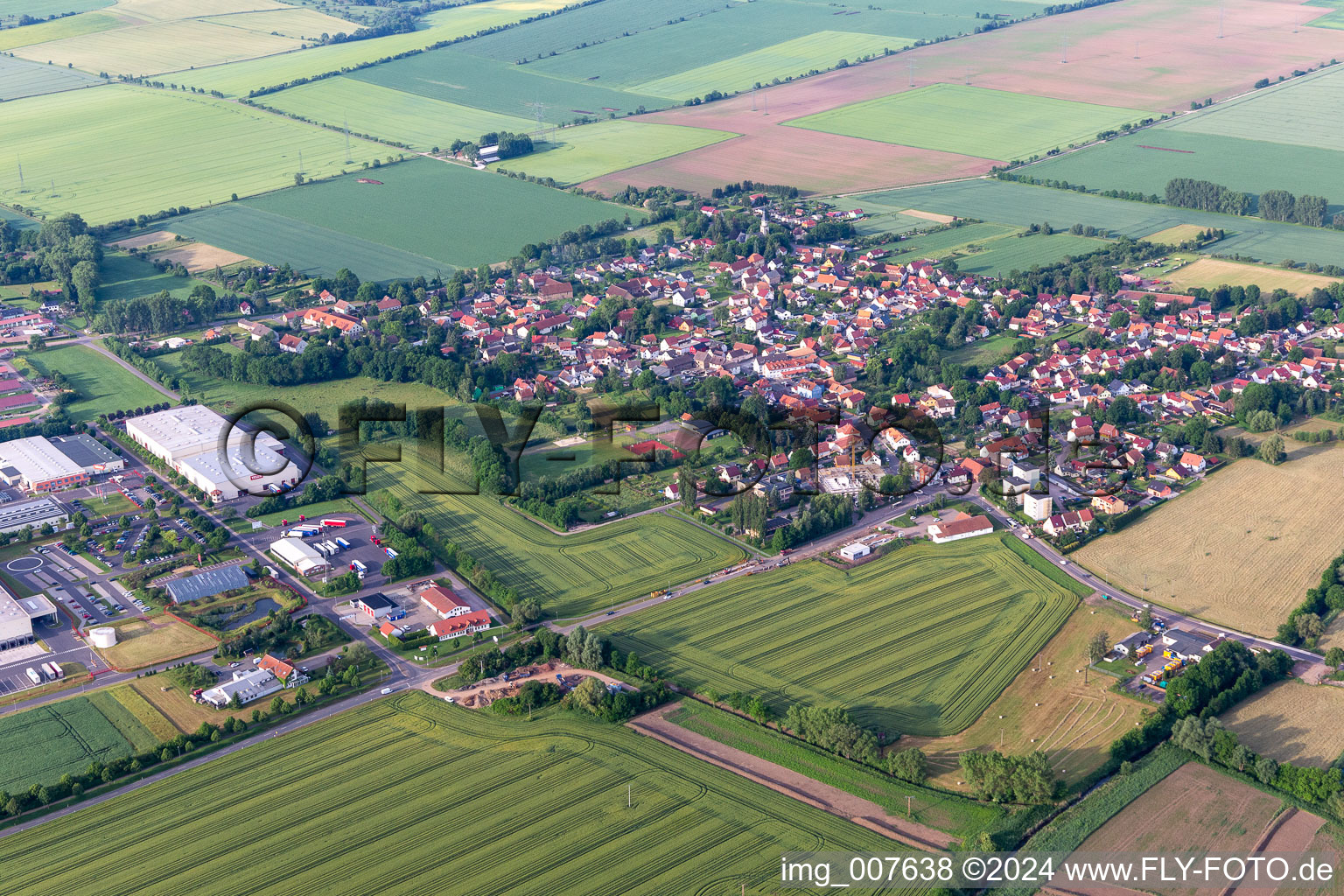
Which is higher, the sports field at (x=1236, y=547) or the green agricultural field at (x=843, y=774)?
the sports field at (x=1236, y=547)

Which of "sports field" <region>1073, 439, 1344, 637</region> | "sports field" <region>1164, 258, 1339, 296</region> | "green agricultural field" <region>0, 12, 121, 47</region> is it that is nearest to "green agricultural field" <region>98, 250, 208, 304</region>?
"sports field" <region>1073, 439, 1344, 637</region>

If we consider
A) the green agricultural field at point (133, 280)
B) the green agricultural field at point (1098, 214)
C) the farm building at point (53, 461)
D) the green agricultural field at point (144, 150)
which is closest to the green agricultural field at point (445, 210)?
the green agricultural field at point (144, 150)

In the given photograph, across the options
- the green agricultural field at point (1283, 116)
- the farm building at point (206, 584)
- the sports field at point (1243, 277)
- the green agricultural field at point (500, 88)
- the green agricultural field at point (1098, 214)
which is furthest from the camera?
the green agricultural field at point (500, 88)

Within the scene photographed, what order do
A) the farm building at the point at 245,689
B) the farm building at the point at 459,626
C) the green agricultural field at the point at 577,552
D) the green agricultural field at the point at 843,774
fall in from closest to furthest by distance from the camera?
1. the green agricultural field at the point at 843,774
2. the farm building at the point at 245,689
3. the farm building at the point at 459,626
4. the green agricultural field at the point at 577,552

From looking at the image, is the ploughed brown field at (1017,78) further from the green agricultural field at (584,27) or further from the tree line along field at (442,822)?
the tree line along field at (442,822)

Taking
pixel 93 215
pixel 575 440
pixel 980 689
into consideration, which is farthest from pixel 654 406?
pixel 93 215

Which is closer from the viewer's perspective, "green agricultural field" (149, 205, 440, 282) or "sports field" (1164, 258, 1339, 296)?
"sports field" (1164, 258, 1339, 296)

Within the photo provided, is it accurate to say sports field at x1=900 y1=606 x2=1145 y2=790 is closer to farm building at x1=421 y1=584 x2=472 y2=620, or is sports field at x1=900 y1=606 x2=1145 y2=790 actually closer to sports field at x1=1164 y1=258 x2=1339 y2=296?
farm building at x1=421 y1=584 x2=472 y2=620
